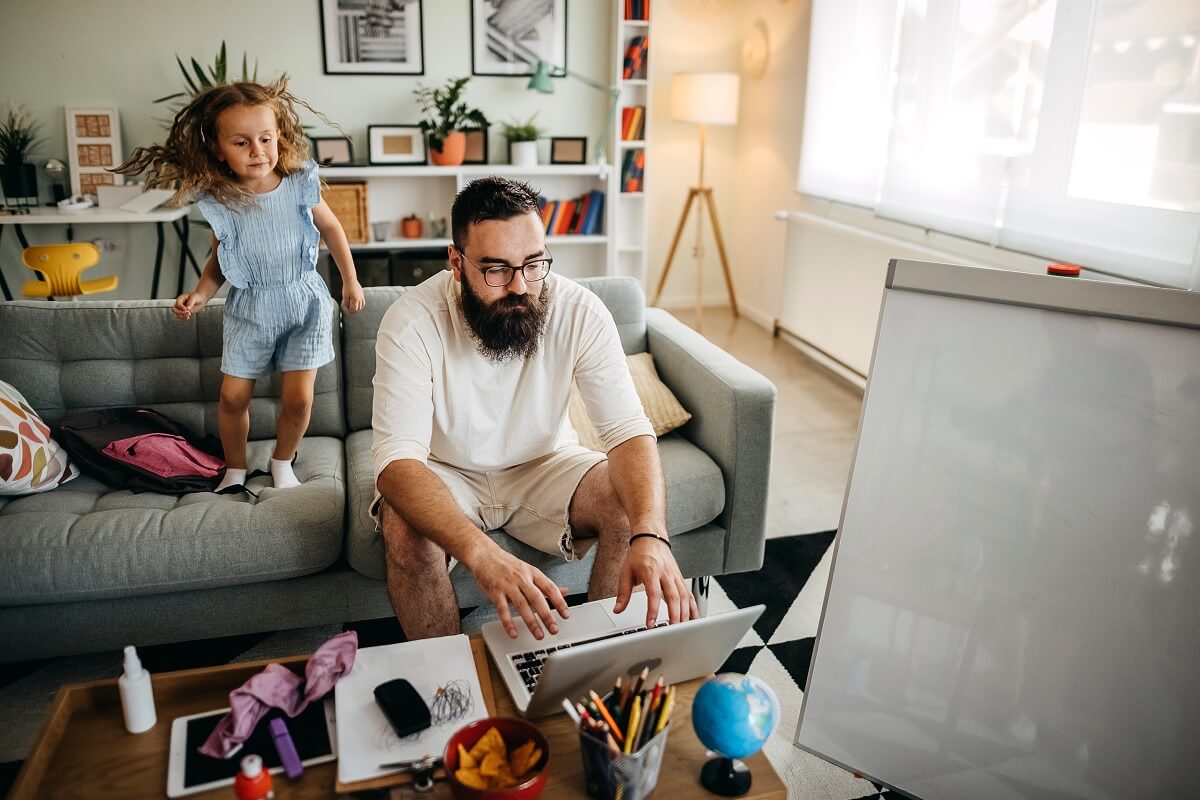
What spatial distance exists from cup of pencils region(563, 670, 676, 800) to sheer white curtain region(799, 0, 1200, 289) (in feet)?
7.02

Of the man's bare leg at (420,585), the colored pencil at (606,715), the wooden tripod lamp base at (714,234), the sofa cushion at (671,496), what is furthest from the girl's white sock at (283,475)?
the wooden tripod lamp base at (714,234)

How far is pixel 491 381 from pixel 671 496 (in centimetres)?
51

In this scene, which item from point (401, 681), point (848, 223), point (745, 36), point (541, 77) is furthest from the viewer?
point (745, 36)

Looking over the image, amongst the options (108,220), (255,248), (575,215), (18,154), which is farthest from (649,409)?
(18,154)

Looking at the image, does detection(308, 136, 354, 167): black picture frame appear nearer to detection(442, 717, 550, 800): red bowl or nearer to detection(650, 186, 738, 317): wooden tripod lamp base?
detection(650, 186, 738, 317): wooden tripod lamp base

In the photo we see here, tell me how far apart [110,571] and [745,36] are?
473 centimetres

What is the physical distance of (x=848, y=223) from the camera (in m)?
4.14

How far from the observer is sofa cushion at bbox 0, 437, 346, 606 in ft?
5.59

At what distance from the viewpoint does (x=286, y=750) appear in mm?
1111

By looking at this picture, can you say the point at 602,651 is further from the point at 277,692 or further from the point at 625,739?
the point at 277,692

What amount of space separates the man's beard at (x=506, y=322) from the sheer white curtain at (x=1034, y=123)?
1866mm

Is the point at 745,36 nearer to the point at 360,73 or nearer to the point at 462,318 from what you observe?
the point at 360,73

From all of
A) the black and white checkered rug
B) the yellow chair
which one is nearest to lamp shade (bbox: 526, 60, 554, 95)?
the yellow chair

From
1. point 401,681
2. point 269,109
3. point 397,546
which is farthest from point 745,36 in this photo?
point 401,681
